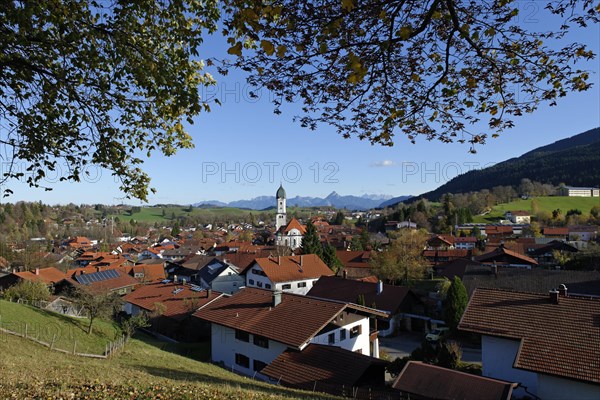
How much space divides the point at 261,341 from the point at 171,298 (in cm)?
1523

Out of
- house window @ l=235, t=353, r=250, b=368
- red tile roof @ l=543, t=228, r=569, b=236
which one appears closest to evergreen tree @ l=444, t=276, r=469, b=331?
house window @ l=235, t=353, r=250, b=368

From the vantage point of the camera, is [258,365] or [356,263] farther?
[356,263]

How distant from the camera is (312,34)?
458 centimetres

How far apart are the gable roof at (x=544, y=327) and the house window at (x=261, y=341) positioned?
941 centimetres

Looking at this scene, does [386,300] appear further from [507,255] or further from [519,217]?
[519,217]

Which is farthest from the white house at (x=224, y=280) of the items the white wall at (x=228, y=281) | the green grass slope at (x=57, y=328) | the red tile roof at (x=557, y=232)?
the red tile roof at (x=557, y=232)

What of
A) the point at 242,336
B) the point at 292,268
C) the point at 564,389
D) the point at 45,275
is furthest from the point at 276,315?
the point at 45,275

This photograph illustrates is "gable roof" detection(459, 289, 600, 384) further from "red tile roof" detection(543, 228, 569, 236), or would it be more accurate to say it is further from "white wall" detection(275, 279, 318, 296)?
"red tile roof" detection(543, 228, 569, 236)

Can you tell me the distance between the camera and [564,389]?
13594 mm

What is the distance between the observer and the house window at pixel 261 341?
20.7 metres

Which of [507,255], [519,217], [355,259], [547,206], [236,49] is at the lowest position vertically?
[355,259]

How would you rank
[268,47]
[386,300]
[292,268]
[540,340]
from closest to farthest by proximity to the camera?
[268,47] < [540,340] < [386,300] < [292,268]

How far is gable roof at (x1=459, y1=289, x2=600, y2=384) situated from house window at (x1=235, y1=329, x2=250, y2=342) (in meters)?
10.9

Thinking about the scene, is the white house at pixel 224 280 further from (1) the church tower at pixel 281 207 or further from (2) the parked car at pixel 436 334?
(1) the church tower at pixel 281 207
